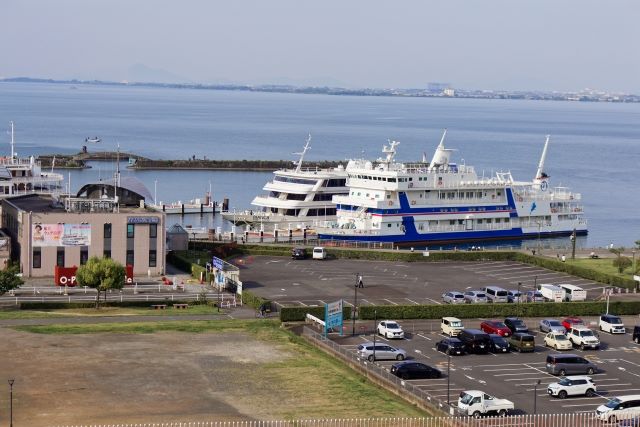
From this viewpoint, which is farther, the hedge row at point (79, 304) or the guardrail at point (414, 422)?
the hedge row at point (79, 304)

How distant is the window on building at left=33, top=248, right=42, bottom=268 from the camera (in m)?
48.7

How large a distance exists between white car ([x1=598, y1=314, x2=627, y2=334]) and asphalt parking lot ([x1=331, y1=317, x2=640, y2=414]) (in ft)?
0.93

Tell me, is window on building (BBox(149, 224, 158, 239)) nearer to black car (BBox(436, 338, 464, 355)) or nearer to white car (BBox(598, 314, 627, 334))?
black car (BBox(436, 338, 464, 355))

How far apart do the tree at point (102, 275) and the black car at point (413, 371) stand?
48.4 feet

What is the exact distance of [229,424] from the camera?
2723 cm

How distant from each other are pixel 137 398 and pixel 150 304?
14416 mm

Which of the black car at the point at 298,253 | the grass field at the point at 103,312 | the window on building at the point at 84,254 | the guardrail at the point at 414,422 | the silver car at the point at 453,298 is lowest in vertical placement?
the guardrail at the point at 414,422

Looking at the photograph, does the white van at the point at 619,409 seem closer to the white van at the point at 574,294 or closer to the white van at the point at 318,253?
the white van at the point at 574,294

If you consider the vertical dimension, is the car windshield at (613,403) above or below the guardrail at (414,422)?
above

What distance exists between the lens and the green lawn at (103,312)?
4128cm

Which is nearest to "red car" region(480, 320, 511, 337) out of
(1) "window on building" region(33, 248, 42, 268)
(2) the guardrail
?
(2) the guardrail

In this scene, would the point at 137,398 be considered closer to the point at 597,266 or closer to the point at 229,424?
the point at 229,424

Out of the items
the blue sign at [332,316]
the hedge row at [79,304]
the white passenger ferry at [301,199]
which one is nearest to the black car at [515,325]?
the blue sign at [332,316]

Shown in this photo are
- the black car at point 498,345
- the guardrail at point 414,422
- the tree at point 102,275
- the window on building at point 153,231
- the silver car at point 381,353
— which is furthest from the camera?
the window on building at point 153,231
